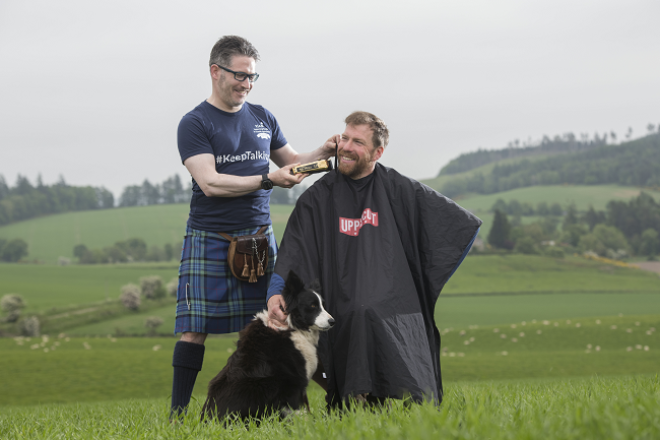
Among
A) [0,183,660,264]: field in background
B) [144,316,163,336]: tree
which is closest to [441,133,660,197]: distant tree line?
[0,183,660,264]: field in background

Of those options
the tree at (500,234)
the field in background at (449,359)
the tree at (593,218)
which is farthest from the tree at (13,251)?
the tree at (593,218)

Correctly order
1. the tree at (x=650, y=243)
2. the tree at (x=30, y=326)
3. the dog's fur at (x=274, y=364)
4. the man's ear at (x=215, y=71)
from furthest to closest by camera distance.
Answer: the tree at (x=650, y=243)
the tree at (x=30, y=326)
the man's ear at (x=215, y=71)
the dog's fur at (x=274, y=364)

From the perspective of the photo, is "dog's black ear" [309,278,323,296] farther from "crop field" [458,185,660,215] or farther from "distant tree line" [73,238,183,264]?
"crop field" [458,185,660,215]

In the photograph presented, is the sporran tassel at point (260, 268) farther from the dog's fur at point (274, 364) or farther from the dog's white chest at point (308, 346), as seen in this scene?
the dog's white chest at point (308, 346)

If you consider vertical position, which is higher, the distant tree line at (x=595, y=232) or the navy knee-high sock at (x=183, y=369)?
the navy knee-high sock at (x=183, y=369)

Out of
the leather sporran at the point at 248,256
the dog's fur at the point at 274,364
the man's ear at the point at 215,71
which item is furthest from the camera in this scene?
the leather sporran at the point at 248,256

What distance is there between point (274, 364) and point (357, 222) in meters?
1.05

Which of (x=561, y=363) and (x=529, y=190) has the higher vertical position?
(x=529, y=190)

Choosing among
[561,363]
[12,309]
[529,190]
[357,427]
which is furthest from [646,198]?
[357,427]

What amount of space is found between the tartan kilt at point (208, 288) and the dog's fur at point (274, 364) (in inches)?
18.1

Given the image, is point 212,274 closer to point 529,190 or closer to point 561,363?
point 561,363

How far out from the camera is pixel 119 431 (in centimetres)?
272

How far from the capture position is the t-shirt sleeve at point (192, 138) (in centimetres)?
323

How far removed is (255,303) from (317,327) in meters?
0.69
